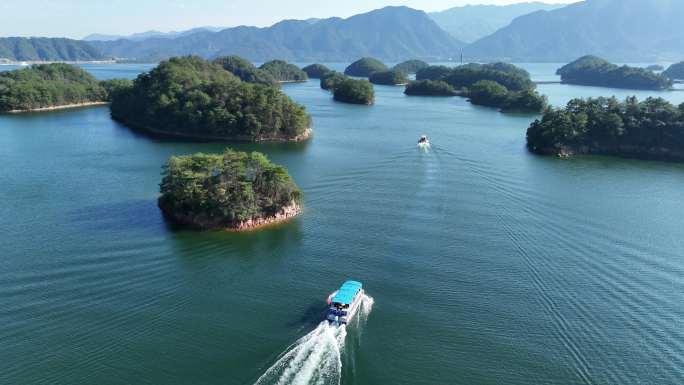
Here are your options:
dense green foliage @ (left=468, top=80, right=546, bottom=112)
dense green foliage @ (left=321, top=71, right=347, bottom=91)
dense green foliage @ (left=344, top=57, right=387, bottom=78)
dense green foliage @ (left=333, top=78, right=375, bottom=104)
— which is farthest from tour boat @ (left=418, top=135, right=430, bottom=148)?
dense green foliage @ (left=344, top=57, right=387, bottom=78)

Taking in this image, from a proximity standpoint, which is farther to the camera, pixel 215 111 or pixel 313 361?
pixel 215 111

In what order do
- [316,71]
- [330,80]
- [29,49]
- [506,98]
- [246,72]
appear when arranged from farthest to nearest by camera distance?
[29,49] → [316,71] → [246,72] → [330,80] → [506,98]

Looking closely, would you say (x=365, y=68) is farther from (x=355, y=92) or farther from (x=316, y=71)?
(x=355, y=92)

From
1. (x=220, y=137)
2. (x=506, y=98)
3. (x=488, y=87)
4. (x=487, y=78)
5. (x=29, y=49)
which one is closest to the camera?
(x=220, y=137)

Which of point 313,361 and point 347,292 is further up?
point 347,292

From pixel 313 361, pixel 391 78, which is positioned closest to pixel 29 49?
pixel 391 78

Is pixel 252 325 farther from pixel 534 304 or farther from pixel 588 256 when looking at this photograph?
pixel 588 256

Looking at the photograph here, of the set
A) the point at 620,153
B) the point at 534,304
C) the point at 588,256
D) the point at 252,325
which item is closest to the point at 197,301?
the point at 252,325
